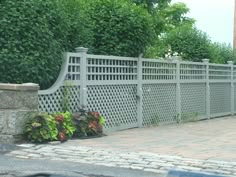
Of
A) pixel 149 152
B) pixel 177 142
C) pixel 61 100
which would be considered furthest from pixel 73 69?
pixel 149 152

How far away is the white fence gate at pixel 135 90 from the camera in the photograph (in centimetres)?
1115

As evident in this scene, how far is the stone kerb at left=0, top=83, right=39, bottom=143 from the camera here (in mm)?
9219

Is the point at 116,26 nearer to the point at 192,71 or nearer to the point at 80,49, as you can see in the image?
the point at 80,49

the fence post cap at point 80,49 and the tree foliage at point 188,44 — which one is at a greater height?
the tree foliage at point 188,44

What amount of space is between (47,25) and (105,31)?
8.79ft

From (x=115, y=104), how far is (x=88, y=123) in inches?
81.4

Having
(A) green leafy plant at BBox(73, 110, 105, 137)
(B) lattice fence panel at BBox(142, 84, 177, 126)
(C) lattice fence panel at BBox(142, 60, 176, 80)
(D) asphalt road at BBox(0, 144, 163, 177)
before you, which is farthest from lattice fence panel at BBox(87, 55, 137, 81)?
(D) asphalt road at BBox(0, 144, 163, 177)

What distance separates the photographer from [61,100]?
1080 centimetres

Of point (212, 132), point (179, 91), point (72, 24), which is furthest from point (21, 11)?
point (179, 91)

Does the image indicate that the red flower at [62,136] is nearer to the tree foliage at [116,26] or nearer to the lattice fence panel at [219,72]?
the tree foliage at [116,26]

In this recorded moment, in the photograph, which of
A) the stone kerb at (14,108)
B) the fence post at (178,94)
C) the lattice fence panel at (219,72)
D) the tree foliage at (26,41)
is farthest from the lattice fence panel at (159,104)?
the stone kerb at (14,108)

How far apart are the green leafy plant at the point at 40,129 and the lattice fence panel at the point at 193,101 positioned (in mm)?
7237

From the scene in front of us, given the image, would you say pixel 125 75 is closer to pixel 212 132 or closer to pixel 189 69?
pixel 212 132

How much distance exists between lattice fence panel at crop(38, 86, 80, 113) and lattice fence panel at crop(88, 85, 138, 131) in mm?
518
